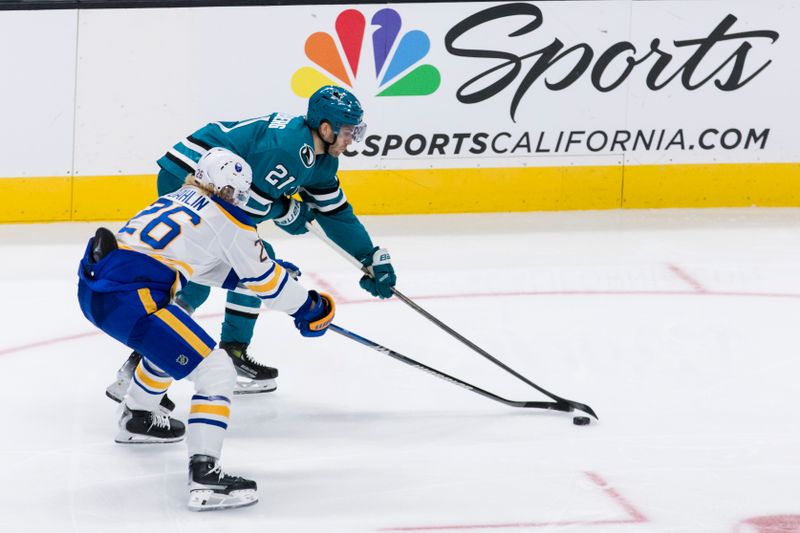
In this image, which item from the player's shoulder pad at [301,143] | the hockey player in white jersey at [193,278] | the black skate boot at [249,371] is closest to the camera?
the hockey player in white jersey at [193,278]

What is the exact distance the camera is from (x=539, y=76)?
7023mm

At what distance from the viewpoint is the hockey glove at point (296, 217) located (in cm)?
459

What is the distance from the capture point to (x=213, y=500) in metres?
3.60

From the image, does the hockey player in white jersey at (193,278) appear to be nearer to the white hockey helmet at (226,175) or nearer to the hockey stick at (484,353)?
the white hockey helmet at (226,175)

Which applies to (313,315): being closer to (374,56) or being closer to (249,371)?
(249,371)

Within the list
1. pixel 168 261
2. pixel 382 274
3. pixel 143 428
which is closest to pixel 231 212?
pixel 168 261

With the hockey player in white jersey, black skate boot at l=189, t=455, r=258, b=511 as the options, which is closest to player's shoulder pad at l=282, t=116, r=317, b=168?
the hockey player in white jersey

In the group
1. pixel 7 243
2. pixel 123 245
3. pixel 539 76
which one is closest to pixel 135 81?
pixel 7 243

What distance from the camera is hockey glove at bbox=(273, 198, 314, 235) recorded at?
4.59 metres

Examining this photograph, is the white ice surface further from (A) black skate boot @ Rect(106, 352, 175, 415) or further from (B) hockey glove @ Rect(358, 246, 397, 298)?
(B) hockey glove @ Rect(358, 246, 397, 298)

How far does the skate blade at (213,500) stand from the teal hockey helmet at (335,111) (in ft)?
3.96

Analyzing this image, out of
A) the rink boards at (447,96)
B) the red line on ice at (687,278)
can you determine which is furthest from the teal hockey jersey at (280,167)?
the rink boards at (447,96)

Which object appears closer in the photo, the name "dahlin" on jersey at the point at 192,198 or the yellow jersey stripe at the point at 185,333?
the yellow jersey stripe at the point at 185,333

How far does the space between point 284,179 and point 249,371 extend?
2.39 ft
